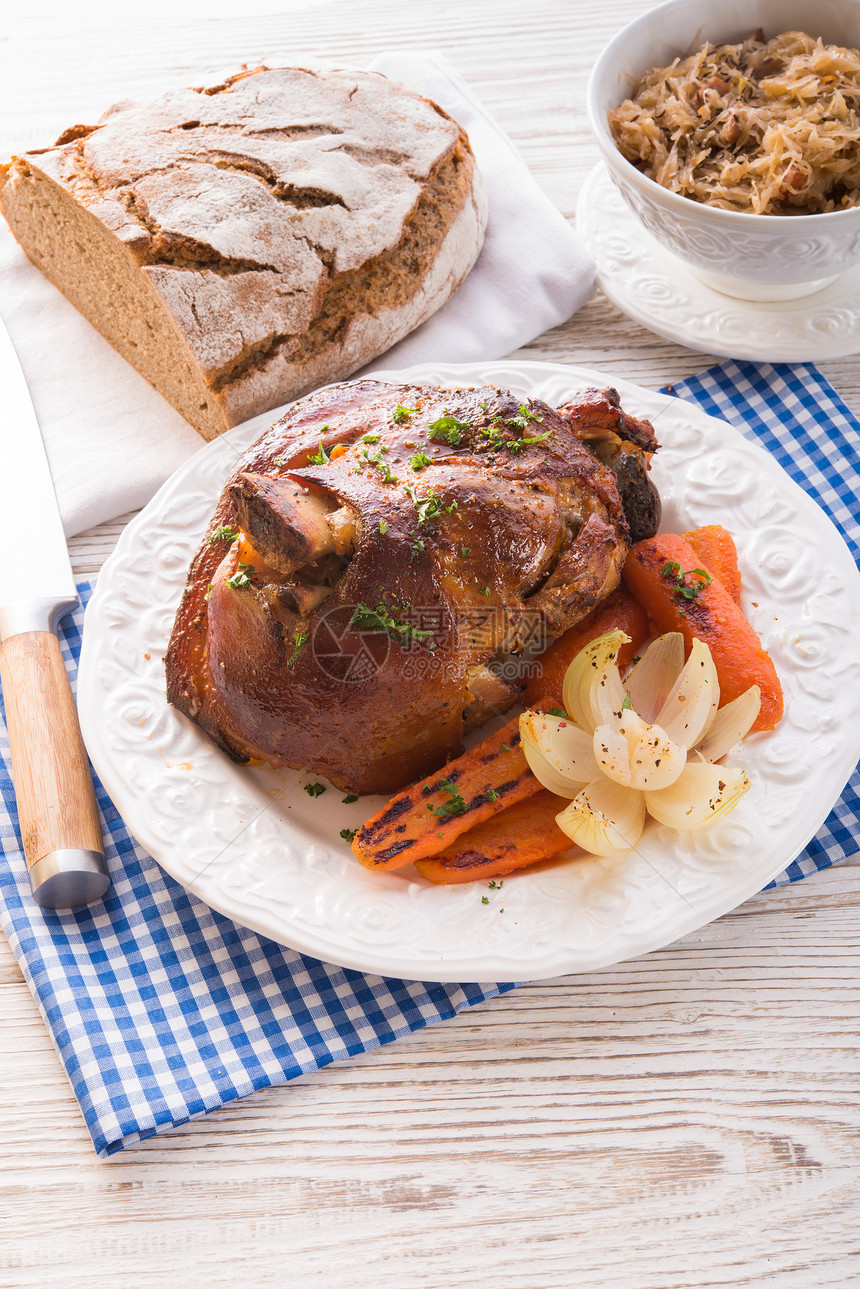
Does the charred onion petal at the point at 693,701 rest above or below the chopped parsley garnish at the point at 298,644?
below

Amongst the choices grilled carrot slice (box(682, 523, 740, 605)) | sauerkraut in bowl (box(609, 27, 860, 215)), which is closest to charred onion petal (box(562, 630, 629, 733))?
grilled carrot slice (box(682, 523, 740, 605))

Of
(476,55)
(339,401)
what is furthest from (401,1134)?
(476,55)

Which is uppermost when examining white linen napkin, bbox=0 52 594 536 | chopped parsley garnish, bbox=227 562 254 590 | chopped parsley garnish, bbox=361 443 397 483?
chopped parsley garnish, bbox=361 443 397 483

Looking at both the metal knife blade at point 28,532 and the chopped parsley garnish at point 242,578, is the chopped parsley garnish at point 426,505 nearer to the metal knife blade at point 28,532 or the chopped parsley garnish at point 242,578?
the chopped parsley garnish at point 242,578

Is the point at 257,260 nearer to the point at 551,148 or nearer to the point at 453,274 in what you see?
the point at 453,274

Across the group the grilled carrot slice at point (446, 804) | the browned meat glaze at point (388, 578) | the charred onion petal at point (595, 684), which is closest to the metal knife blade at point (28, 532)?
the browned meat glaze at point (388, 578)

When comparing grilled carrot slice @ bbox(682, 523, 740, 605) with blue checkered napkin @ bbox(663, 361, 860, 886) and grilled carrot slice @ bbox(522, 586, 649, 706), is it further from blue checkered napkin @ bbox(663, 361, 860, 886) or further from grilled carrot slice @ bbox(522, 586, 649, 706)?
blue checkered napkin @ bbox(663, 361, 860, 886)

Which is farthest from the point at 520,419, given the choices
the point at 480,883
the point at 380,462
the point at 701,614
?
the point at 480,883

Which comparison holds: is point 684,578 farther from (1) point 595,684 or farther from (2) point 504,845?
(2) point 504,845
